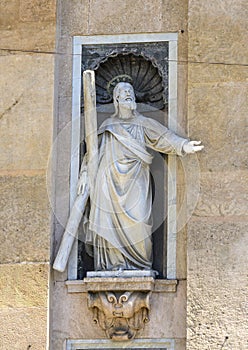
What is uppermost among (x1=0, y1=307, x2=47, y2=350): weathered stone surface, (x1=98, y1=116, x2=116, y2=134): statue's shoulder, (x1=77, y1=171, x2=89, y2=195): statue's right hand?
(x1=98, y1=116, x2=116, y2=134): statue's shoulder

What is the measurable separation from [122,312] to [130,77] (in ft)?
6.53

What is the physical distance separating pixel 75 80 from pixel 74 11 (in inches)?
23.0

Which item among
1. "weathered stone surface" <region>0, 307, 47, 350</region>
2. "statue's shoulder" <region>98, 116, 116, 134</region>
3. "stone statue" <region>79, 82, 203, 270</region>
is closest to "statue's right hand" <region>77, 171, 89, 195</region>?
"stone statue" <region>79, 82, 203, 270</region>

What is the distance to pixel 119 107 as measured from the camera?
472 inches

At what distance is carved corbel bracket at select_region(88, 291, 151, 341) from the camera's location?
11422 millimetres

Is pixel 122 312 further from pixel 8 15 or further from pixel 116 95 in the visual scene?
pixel 8 15

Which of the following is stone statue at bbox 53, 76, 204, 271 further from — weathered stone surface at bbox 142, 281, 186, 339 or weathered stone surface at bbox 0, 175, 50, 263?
weathered stone surface at bbox 142, 281, 186, 339

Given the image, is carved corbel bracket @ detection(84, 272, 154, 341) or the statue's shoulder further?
the statue's shoulder

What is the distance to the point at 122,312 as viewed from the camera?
449 inches

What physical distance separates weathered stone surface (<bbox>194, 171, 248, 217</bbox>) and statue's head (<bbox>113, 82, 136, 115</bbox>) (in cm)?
91

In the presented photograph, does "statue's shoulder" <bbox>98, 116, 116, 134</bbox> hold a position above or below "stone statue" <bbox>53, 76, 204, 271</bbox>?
above

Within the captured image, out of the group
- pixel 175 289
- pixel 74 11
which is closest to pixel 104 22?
pixel 74 11

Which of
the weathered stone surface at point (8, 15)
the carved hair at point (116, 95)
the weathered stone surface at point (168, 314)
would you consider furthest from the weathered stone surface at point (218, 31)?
the weathered stone surface at point (168, 314)

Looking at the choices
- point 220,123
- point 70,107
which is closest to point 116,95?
point 70,107
